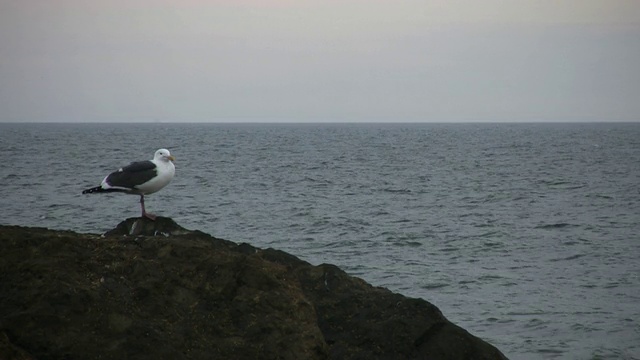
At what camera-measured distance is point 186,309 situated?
6.30 m

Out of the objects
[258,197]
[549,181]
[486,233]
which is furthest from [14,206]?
[549,181]

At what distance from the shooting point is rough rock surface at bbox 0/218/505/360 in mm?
5891

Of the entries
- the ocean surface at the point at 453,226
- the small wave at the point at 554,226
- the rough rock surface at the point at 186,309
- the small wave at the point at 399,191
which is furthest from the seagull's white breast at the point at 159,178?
the small wave at the point at 399,191

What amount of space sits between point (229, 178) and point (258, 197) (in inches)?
Answer: 446

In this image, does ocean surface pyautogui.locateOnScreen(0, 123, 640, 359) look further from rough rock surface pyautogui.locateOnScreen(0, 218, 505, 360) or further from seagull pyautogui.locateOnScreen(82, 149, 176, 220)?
seagull pyautogui.locateOnScreen(82, 149, 176, 220)

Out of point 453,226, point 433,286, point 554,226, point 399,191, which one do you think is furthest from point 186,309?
point 399,191

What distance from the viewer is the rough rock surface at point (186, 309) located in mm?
5891

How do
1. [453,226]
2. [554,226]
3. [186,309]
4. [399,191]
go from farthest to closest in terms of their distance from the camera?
[399,191], [554,226], [453,226], [186,309]

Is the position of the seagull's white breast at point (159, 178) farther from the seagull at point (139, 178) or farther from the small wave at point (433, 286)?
the small wave at point (433, 286)

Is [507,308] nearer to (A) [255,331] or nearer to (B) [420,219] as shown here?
(A) [255,331]

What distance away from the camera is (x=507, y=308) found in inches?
583

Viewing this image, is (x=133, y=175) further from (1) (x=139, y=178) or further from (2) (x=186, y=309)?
(2) (x=186, y=309)

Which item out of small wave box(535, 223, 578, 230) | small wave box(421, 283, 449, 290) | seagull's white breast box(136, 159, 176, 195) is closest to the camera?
seagull's white breast box(136, 159, 176, 195)

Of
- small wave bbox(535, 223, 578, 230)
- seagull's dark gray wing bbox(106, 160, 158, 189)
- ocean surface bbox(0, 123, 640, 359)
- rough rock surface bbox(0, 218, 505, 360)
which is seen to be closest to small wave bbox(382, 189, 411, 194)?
ocean surface bbox(0, 123, 640, 359)
